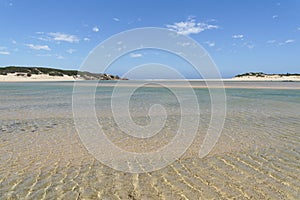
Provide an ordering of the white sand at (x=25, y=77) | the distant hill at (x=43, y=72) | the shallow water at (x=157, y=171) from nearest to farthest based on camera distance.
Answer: the shallow water at (x=157, y=171)
the white sand at (x=25, y=77)
the distant hill at (x=43, y=72)

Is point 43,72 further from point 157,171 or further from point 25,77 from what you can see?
point 157,171

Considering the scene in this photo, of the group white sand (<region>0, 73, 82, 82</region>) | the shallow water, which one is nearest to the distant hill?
white sand (<region>0, 73, 82, 82</region>)

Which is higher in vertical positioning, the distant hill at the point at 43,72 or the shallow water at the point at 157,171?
the distant hill at the point at 43,72

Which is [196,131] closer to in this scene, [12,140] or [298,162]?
[298,162]

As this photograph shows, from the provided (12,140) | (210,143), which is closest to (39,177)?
(12,140)

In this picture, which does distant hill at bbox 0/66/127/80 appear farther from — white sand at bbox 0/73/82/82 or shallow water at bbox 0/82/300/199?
shallow water at bbox 0/82/300/199

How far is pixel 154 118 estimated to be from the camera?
12695 mm

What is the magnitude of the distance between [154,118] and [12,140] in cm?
684

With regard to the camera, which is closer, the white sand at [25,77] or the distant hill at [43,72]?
the white sand at [25,77]

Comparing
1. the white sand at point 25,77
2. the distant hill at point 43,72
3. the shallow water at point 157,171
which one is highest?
the distant hill at point 43,72

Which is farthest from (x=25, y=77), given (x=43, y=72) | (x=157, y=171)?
(x=157, y=171)

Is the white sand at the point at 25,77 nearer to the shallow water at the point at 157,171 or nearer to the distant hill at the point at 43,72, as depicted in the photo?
the distant hill at the point at 43,72

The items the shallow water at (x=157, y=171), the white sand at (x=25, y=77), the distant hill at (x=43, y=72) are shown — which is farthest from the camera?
the distant hill at (x=43, y=72)

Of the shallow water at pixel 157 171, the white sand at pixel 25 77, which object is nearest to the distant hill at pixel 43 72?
the white sand at pixel 25 77
